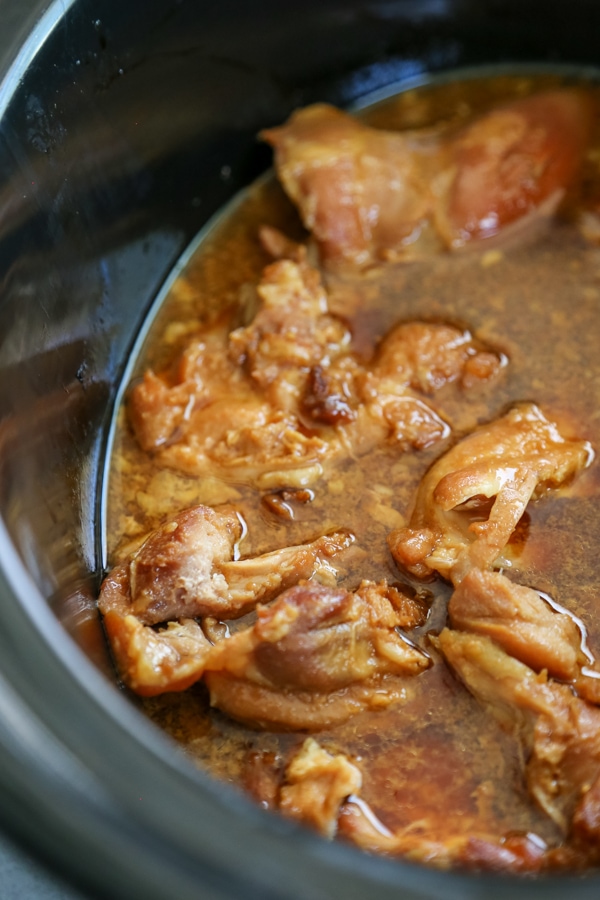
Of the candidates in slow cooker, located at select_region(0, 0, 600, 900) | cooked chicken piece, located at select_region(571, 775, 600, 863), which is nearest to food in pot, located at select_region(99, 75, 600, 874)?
cooked chicken piece, located at select_region(571, 775, 600, 863)

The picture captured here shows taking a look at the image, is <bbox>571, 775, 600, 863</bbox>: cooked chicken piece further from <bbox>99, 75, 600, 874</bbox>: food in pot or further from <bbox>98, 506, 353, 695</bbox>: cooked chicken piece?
<bbox>98, 506, 353, 695</bbox>: cooked chicken piece

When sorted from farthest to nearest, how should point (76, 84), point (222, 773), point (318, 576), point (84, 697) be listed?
point (76, 84), point (318, 576), point (222, 773), point (84, 697)

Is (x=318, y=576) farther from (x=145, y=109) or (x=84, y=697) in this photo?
(x=145, y=109)

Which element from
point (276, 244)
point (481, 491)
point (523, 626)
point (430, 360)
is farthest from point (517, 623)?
point (276, 244)

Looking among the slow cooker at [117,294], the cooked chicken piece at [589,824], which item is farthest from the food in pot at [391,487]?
the slow cooker at [117,294]

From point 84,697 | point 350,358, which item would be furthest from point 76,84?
point 84,697

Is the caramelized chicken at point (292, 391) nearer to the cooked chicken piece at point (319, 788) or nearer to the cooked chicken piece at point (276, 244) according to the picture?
the cooked chicken piece at point (276, 244)
